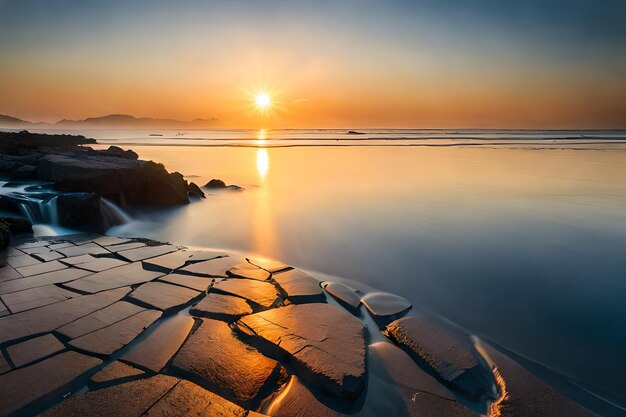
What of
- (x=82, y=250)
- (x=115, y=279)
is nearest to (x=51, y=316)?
(x=115, y=279)

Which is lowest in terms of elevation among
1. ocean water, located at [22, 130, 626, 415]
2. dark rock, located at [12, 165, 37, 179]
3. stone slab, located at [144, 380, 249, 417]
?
ocean water, located at [22, 130, 626, 415]

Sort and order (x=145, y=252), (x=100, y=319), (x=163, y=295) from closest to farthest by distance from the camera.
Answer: (x=100, y=319) < (x=163, y=295) < (x=145, y=252)

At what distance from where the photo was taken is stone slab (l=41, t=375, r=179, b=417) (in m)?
1.91

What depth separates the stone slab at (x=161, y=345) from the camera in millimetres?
2367

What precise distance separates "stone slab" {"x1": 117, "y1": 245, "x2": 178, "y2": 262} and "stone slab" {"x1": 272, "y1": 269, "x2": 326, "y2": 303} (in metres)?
1.82

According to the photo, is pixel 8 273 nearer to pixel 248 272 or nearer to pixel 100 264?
pixel 100 264

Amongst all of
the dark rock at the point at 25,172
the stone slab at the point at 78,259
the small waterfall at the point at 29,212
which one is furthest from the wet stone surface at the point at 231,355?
the dark rock at the point at 25,172

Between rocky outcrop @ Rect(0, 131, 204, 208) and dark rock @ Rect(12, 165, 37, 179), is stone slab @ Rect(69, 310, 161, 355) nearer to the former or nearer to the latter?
rocky outcrop @ Rect(0, 131, 204, 208)

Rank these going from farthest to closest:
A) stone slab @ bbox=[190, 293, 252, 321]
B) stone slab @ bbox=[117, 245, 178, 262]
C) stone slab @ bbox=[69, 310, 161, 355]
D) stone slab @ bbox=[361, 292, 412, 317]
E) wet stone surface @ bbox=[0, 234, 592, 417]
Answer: stone slab @ bbox=[117, 245, 178, 262], stone slab @ bbox=[361, 292, 412, 317], stone slab @ bbox=[190, 293, 252, 321], stone slab @ bbox=[69, 310, 161, 355], wet stone surface @ bbox=[0, 234, 592, 417]

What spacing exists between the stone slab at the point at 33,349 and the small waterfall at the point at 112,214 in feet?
13.8

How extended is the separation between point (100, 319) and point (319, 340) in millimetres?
1856

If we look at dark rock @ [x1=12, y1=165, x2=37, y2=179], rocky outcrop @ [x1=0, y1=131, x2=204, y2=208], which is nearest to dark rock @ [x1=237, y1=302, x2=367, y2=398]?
rocky outcrop @ [x1=0, y1=131, x2=204, y2=208]

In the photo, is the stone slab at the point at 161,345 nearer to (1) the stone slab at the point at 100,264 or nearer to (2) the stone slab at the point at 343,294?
(2) the stone slab at the point at 343,294

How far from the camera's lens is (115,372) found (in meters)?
2.24
